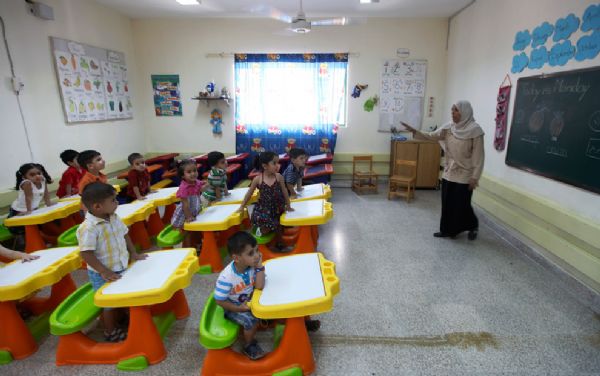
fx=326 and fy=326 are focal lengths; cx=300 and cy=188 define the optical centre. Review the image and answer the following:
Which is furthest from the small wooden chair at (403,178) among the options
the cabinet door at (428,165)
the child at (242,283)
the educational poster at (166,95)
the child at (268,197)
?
the educational poster at (166,95)

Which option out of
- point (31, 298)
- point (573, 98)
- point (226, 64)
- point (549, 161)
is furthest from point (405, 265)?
point (226, 64)

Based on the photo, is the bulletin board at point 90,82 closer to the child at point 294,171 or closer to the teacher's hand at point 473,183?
the child at point 294,171

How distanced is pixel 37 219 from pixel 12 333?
1178 mm

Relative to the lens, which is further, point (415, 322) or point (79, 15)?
point (79, 15)

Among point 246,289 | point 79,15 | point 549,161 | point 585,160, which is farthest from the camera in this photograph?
point 79,15

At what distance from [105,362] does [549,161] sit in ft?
12.4

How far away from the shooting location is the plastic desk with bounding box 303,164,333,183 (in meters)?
4.73

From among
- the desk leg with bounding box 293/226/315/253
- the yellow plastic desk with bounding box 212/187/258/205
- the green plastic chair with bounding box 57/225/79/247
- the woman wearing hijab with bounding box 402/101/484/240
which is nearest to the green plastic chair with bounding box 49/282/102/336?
the green plastic chair with bounding box 57/225/79/247

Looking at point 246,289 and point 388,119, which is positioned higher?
point 388,119

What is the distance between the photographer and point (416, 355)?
6.29 feet

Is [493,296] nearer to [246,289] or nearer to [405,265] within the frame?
[405,265]

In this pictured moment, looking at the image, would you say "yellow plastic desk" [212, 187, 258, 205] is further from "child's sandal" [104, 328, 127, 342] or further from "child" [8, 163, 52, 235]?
"child" [8, 163, 52, 235]

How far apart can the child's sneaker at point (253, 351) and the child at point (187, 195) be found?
1.28m

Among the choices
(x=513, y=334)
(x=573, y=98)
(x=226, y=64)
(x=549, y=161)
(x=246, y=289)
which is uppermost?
(x=226, y=64)
